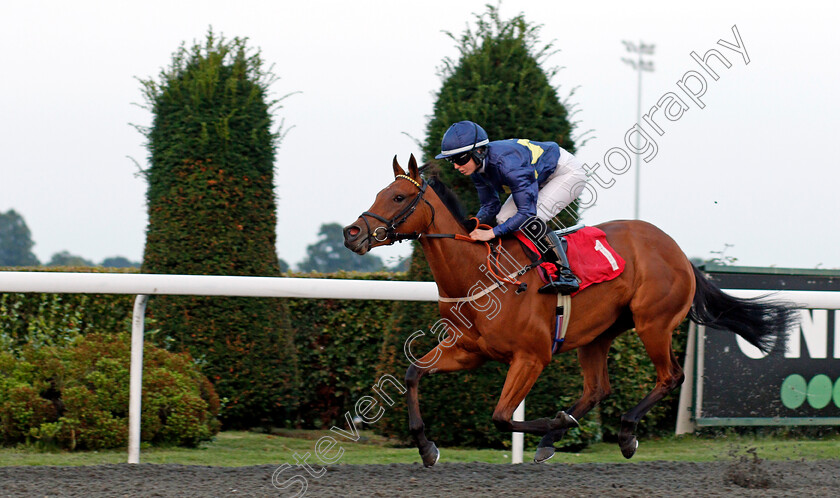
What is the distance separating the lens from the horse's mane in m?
3.71

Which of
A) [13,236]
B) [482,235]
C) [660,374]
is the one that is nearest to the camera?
[482,235]

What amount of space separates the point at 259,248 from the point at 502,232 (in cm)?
246

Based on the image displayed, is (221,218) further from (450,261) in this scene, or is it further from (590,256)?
(590,256)

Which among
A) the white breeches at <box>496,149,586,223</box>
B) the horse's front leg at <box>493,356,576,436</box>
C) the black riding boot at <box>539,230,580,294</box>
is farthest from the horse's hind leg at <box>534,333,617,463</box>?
the white breeches at <box>496,149,586,223</box>

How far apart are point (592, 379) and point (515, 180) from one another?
3.93ft

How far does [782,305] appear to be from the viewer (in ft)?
14.3

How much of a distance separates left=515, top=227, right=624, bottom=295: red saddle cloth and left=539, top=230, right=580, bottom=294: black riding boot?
0.06 meters

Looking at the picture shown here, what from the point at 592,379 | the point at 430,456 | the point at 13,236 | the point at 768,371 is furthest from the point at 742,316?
the point at 13,236

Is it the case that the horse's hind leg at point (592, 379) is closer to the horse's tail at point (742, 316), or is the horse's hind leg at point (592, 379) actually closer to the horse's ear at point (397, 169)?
the horse's tail at point (742, 316)

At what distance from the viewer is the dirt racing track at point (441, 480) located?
3.31 m

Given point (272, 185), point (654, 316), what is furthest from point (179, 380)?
point (654, 316)

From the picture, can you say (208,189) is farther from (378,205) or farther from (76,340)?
(378,205)

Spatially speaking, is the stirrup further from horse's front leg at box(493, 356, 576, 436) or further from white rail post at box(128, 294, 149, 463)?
white rail post at box(128, 294, 149, 463)

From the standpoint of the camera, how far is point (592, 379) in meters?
4.13
